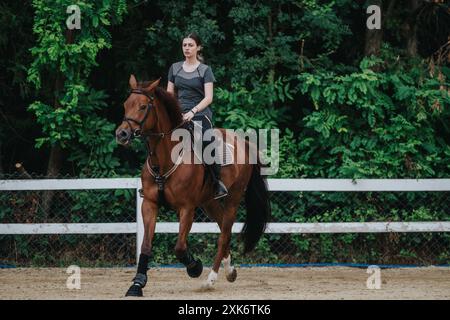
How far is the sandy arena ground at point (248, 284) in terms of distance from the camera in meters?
9.52

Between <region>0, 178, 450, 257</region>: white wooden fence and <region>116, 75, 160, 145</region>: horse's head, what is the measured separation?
12.7ft

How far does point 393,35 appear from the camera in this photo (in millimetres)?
15031

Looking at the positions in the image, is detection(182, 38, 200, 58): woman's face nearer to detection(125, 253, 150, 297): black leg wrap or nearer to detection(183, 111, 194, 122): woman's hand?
detection(183, 111, 194, 122): woman's hand

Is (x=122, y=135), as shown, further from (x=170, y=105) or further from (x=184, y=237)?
(x=184, y=237)

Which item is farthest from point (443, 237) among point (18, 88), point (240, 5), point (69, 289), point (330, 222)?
point (18, 88)

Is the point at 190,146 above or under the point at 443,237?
above

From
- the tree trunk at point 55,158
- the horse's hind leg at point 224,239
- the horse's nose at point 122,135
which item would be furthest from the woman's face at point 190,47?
the tree trunk at point 55,158

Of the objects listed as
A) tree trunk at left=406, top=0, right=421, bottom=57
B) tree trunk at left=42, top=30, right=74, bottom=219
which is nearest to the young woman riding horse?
tree trunk at left=42, top=30, right=74, bottom=219

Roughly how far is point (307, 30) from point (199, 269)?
6010mm

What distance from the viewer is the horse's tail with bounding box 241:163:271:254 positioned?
1162 cm

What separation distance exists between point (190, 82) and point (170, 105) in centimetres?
80

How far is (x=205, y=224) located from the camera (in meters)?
12.8

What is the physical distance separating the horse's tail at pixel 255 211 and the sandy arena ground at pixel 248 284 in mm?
550

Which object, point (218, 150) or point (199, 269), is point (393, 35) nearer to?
point (218, 150)
